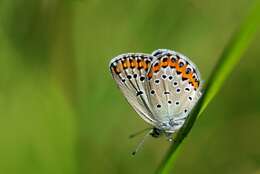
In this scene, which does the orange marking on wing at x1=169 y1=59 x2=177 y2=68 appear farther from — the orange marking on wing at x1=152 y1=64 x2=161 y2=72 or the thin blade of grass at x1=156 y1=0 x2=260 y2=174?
the thin blade of grass at x1=156 y1=0 x2=260 y2=174

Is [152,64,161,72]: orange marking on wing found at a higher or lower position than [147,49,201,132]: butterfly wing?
higher

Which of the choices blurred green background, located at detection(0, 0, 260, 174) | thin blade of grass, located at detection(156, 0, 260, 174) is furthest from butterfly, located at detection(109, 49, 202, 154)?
thin blade of grass, located at detection(156, 0, 260, 174)

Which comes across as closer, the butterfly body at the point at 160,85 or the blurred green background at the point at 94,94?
the butterfly body at the point at 160,85

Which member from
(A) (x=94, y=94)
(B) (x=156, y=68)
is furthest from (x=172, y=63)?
(A) (x=94, y=94)

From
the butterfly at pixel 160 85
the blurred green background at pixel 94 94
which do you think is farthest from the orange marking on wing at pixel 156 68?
the blurred green background at pixel 94 94

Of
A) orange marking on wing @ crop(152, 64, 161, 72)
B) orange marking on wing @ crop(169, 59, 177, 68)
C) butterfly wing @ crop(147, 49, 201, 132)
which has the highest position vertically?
orange marking on wing @ crop(152, 64, 161, 72)

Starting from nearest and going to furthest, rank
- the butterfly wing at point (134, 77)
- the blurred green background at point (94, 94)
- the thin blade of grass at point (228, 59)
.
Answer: the thin blade of grass at point (228, 59) → the butterfly wing at point (134, 77) → the blurred green background at point (94, 94)

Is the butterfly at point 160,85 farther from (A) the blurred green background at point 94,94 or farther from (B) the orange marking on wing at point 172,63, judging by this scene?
(A) the blurred green background at point 94,94

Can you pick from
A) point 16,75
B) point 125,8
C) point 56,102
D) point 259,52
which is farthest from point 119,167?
point 259,52
